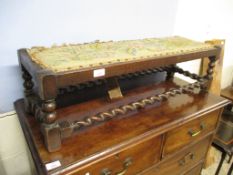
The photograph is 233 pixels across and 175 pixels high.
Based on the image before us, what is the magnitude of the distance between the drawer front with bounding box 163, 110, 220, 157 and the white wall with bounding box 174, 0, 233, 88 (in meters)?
0.65

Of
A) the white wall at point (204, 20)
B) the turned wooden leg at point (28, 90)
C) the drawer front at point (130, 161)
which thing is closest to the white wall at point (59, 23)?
the turned wooden leg at point (28, 90)

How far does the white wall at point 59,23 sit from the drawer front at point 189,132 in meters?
0.58

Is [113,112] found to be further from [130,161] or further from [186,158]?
[186,158]

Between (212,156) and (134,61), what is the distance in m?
1.52

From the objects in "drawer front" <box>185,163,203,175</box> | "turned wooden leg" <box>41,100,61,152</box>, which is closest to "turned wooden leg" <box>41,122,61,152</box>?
"turned wooden leg" <box>41,100,61,152</box>

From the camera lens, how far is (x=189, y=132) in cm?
94

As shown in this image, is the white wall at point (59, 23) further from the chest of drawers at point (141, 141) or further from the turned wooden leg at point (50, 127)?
the turned wooden leg at point (50, 127)

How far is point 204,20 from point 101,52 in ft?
3.82

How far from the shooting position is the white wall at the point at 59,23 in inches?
31.5

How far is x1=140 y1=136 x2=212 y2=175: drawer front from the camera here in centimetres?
92

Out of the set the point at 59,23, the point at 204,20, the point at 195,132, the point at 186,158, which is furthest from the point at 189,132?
the point at 204,20

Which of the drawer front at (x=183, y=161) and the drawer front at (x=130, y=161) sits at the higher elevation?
the drawer front at (x=130, y=161)

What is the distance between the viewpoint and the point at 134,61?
2.41 ft

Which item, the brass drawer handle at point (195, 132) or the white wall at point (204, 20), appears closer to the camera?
the brass drawer handle at point (195, 132)
